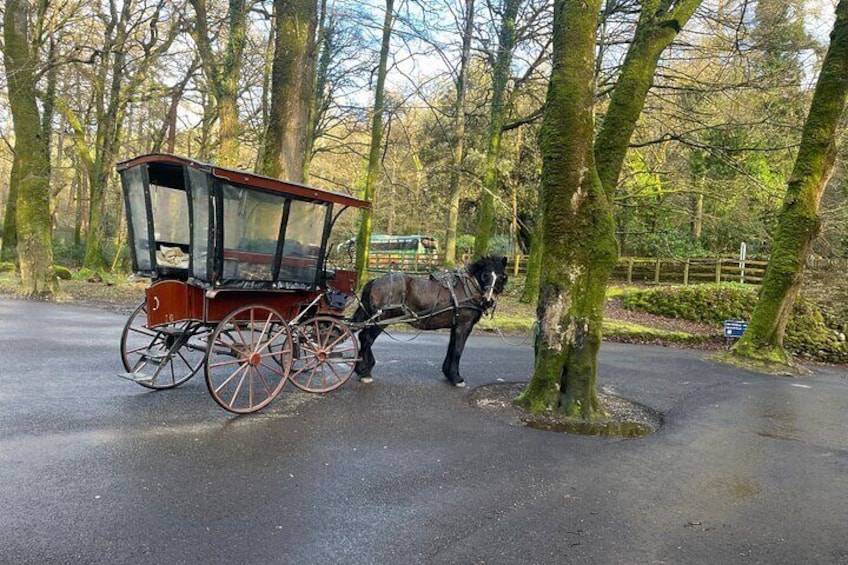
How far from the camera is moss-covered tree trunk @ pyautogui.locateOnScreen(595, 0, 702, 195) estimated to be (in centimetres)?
743

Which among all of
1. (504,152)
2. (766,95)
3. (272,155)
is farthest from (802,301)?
(272,155)

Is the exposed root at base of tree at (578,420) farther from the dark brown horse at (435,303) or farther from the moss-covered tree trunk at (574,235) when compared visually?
the dark brown horse at (435,303)

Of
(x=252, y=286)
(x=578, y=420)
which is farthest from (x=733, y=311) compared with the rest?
(x=252, y=286)

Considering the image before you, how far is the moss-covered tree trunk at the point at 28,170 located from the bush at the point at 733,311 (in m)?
18.5

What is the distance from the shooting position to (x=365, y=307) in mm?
7617

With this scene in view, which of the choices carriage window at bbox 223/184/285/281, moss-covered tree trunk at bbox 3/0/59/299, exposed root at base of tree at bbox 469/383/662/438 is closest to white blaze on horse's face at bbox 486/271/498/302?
exposed root at base of tree at bbox 469/383/662/438

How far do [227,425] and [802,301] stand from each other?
1659 centimetres

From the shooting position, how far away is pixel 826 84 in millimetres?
11664

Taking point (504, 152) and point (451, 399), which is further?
point (504, 152)

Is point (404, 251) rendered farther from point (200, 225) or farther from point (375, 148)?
point (200, 225)

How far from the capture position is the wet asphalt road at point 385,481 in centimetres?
334

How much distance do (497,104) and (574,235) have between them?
485 inches

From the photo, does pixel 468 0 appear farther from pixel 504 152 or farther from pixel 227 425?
pixel 227 425

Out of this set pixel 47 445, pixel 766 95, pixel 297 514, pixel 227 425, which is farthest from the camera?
pixel 766 95
